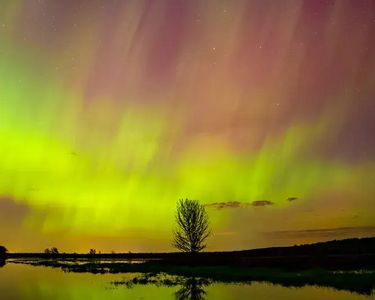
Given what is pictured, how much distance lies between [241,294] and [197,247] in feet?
199

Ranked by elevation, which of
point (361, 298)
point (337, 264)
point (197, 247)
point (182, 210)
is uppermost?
point (182, 210)

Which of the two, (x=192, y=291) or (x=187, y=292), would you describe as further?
(x=192, y=291)

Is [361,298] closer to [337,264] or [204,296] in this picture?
[204,296]

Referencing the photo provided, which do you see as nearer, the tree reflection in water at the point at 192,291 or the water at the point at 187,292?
the water at the point at 187,292

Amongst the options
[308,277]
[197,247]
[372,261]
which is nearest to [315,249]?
[197,247]

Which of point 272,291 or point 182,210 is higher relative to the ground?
point 182,210

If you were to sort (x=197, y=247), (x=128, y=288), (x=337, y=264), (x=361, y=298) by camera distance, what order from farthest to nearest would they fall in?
(x=197, y=247), (x=337, y=264), (x=128, y=288), (x=361, y=298)

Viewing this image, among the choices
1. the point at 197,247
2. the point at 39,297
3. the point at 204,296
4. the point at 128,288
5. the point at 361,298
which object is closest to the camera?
the point at 361,298

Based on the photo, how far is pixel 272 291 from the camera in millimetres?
38406

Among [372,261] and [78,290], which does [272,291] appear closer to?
[78,290]

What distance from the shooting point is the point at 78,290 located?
157ft

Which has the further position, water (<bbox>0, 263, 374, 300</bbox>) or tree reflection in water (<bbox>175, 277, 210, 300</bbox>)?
tree reflection in water (<bbox>175, 277, 210, 300</bbox>)

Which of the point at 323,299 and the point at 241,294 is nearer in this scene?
the point at 323,299

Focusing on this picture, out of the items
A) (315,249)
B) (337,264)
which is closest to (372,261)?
(337,264)
